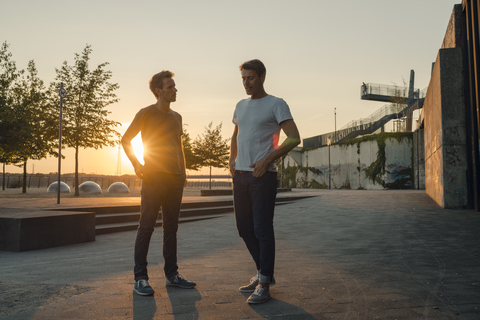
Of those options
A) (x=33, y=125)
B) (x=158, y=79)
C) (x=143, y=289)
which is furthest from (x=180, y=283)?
(x=33, y=125)

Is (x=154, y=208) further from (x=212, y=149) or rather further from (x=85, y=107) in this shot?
(x=212, y=149)

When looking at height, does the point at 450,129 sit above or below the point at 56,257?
above

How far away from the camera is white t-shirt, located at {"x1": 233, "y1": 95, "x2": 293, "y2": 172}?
123 inches

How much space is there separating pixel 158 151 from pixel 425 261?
11.5 ft

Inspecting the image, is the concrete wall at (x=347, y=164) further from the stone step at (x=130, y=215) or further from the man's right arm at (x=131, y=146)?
the man's right arm at (x=131, y=146)

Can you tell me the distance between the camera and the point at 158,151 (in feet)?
11.3

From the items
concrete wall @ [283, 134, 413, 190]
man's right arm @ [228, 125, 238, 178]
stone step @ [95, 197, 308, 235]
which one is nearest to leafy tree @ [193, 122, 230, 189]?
concrete wall @ [283, 134, 413, 190]

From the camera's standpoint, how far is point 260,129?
317 cm

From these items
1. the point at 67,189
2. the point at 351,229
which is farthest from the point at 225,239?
the point at 67,189

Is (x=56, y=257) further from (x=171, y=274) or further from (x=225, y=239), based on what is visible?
(x=225, y=239)

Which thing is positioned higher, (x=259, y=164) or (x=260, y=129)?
(x=260, y=129)

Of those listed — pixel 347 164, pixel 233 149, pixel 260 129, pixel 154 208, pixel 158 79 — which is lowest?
pixel 154 208

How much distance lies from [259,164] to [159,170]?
A: 94 centimetres

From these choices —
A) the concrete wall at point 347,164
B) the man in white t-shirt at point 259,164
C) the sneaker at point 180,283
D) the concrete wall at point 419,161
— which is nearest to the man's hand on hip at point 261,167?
the man in white t-shirt at point 259,164
